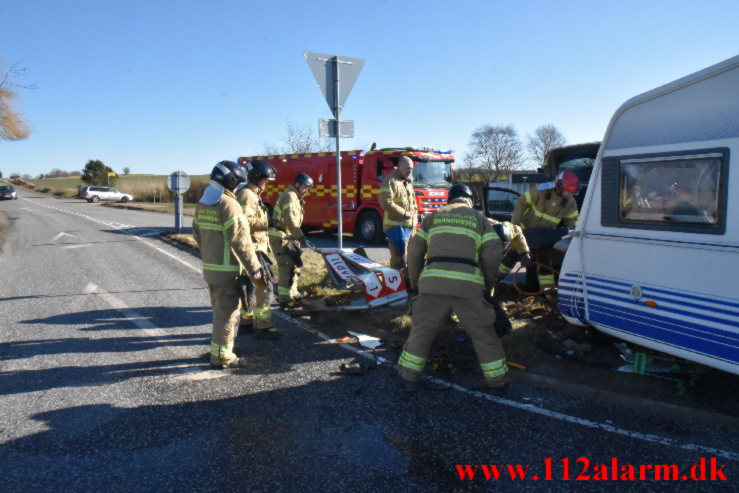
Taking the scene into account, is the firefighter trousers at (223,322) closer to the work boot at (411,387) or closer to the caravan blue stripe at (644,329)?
the work boot at (411,387)

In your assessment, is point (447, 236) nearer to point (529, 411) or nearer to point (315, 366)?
point (529, 411)

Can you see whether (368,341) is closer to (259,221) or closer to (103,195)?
(259,221)

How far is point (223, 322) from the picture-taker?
4789 mm

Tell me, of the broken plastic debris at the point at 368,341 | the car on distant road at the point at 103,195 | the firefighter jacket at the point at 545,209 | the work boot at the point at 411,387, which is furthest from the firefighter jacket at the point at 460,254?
the car on distant road at the point at 103,195

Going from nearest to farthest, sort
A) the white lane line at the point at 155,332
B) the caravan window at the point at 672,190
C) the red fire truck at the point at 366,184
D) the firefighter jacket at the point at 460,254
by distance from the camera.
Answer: the caravan window at the point at 672,190, the firefighter jacket at the point at 460,254, the white lane line at the point at 155,332, the red fire truck at the point at 366,184

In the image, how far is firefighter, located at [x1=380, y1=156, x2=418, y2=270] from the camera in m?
6.93

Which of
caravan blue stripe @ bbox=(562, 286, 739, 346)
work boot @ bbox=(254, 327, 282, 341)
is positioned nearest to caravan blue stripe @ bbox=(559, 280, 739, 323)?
caravan blue stripe @ bbox=(562, 286, 739, 346)

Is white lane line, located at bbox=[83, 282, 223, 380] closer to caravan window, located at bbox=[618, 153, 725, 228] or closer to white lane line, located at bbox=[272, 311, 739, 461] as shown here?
white lane line, located at bbox=[272, 311, 739, 461]

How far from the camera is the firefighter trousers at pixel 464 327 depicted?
4047 millimetres

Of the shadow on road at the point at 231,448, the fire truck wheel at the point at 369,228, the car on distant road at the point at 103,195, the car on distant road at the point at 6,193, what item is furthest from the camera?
the car on distant road at the point at 103,195

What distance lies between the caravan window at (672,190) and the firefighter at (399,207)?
129 inches

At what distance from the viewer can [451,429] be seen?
3.58 metres

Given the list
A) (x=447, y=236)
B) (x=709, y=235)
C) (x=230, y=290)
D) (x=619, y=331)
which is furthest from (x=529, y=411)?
(x=230, y=290)

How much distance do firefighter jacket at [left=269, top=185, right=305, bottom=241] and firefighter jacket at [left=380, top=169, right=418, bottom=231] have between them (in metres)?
1.14
